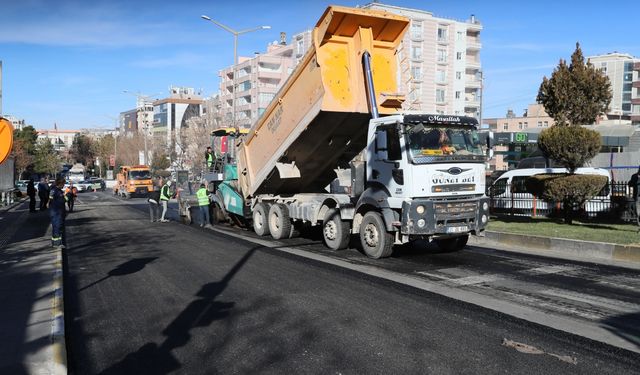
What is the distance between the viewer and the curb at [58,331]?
478 cm

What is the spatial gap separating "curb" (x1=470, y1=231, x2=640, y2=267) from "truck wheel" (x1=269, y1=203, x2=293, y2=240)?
4.69 m

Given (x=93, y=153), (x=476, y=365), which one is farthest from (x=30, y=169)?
(x=476, y=365)

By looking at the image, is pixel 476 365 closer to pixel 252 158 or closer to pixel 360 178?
pixel 360 178

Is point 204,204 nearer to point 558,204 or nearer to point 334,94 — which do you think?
point 334,94

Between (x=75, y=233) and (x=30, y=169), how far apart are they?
55629mm

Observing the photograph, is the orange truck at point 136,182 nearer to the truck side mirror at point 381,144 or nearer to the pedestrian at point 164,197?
the pedestrian at point 164,197

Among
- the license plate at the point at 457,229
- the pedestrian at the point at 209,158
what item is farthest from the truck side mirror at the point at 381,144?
the pedestrian at the point at 209,158

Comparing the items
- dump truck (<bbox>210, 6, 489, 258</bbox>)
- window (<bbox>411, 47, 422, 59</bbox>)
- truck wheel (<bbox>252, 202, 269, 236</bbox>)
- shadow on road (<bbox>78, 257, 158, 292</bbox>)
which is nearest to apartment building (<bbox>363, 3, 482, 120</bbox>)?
window (<bbox>411, 47, 422, 59</bbox>)

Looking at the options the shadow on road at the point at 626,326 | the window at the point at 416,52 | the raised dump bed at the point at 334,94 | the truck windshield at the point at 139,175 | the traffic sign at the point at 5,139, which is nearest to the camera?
the shadow on road at the point at 626,326

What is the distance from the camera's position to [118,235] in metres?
15.3

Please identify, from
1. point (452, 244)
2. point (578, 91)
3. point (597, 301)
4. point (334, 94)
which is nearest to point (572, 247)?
point (452, 244)

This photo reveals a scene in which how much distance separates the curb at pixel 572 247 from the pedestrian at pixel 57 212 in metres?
9.63

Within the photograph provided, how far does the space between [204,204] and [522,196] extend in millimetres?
10869

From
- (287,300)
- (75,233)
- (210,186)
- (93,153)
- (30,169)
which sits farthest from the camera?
(93,153)
